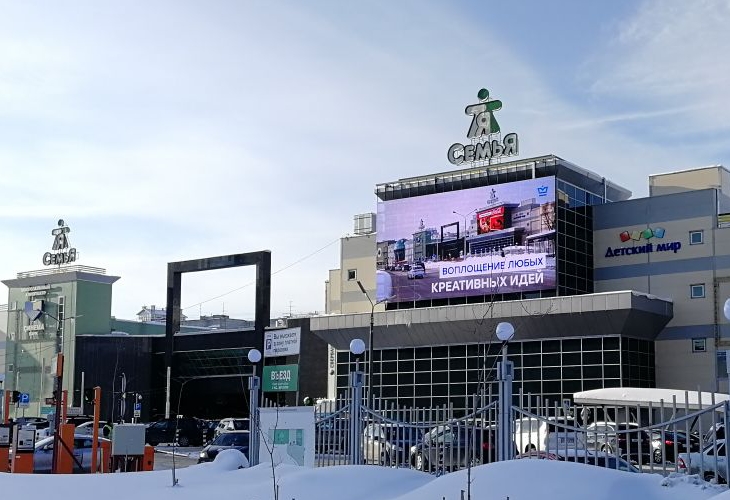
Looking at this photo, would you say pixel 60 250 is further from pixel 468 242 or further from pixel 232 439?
pixel 232 439

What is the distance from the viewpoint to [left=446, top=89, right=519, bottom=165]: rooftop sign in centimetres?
6347

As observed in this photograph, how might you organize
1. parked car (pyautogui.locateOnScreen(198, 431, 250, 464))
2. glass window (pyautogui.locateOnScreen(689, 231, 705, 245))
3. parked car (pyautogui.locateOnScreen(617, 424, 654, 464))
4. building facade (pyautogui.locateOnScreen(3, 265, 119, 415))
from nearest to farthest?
parked car (pyautogui.locateOnScreen(617, 424, 654, 464)) → parked car (pyautogui.locateOnScreen(198, 431, 250, 464)) → glass window (pyautogui.locateOnScreen(689, 231, 705, 245)) → building facade (pyautogui.locateOnScreen(3, 265, 119, 415))

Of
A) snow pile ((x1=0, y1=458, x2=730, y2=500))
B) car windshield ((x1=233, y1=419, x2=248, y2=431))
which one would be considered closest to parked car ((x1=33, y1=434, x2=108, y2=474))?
snow pile ((x1=0, y1=458, x2=730, y2=500))

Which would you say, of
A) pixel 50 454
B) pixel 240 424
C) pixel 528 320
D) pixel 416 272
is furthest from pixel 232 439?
pixel 416 272

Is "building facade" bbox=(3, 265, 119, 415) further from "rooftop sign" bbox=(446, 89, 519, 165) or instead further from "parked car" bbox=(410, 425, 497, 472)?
"parked car" bbox=(410, 425, 497, 472)

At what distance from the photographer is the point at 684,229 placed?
5709 cm

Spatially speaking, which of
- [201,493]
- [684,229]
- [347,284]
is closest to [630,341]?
[684,229]

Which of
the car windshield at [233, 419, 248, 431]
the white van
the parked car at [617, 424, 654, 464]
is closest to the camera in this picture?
the parked car at [617, 424, 654, 464]

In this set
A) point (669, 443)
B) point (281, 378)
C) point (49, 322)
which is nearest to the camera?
point (669, 443)

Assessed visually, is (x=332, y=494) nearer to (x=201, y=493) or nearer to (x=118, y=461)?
(x=201, y=493)

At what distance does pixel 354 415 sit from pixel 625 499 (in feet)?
22.3

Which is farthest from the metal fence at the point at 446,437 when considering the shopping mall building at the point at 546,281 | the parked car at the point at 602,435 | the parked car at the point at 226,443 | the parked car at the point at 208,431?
the parked car at the point at 208,431

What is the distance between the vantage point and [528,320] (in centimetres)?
5688

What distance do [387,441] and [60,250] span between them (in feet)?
229
